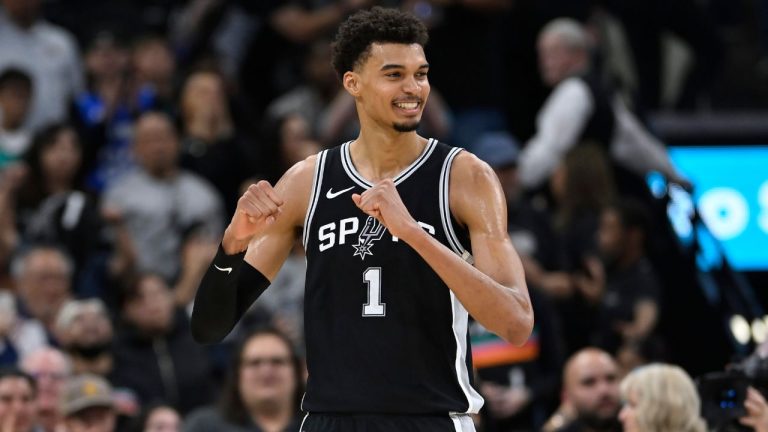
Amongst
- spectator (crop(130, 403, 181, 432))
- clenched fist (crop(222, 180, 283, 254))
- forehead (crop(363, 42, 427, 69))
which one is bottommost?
spectator (crop(130, 403, 181, 432))

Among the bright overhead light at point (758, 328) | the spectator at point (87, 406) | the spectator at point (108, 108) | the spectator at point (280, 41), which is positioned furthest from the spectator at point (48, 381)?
the spectator at point (280, 41)

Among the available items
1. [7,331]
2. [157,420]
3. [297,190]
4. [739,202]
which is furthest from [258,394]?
[739,202]

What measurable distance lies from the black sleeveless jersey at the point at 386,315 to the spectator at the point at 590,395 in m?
4.11

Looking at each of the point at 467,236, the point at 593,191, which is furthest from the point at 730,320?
the point at 467,236

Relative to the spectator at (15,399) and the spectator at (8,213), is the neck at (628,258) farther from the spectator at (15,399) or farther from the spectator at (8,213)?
the spectator at (15,399)

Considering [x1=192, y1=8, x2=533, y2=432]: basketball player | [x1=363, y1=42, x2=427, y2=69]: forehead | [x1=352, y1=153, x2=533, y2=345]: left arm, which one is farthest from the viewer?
[x1=363, y1=42, x2=427, y2=69]: forehead

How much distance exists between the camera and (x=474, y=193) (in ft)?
18.5

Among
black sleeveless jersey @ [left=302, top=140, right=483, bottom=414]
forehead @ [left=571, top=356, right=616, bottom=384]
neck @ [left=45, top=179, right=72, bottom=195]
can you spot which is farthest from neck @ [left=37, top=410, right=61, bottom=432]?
black sleeveless jersey @ [left=302, top=140, right=483, bottom=414]

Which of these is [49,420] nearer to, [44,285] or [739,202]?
[44,285]

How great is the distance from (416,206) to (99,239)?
660 cm

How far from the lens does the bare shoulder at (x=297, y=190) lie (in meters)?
5.89

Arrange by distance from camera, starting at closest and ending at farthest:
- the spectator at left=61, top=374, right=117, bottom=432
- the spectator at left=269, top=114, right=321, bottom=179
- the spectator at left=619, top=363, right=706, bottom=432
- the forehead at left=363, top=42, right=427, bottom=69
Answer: the forehead at left=363, top=42, right=427, bottom=69, the spectator at left=619, top=363, right=706, bottom=432, the spectator at left=61, top=374, right=117, bottom=432, the spectator at left=269, top=114, right=321, bottom=179

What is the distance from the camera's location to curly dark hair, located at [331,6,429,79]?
18.7ft

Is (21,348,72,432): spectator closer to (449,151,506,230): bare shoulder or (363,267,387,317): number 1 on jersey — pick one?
(363,267,387,317): number 1 on jersey
